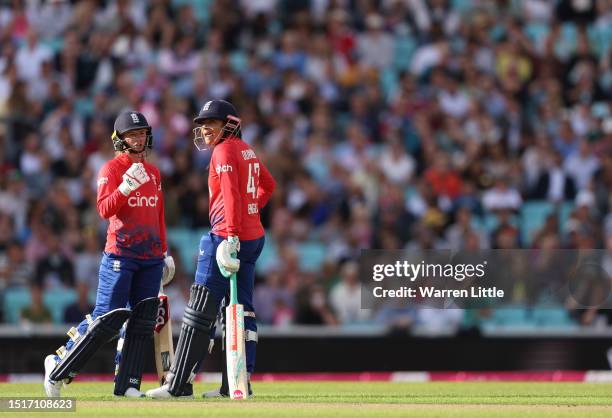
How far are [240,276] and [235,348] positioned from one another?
1.71 ft

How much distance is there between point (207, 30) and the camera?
797 inches

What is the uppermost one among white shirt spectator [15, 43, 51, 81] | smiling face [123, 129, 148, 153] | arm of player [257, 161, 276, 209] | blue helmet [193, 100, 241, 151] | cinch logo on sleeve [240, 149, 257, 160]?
white shirt spectator [15, 43, 51, 81]

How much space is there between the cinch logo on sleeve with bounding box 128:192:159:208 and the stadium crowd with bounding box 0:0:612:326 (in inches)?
214

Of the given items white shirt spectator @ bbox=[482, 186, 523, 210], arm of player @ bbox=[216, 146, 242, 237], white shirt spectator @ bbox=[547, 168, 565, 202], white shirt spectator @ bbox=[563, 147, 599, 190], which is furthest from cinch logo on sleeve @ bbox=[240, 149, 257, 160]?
white shirt spectator @ bbox=[563, 147, 599, 190]

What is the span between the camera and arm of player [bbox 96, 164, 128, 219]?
9961 millimetres

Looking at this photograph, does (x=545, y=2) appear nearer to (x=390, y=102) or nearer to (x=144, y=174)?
(x=390, y=102)

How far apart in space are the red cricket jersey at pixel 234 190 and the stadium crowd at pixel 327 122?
535cm

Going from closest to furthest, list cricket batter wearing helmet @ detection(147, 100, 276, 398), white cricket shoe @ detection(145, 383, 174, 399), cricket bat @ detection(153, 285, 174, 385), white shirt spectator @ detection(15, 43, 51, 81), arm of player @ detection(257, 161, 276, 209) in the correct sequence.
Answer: cricket batter wearing helmet @ detection(147, 100, 276, 398), white cricket shoe @ detection(145, 383, 174, 399), arm of player @ detection(257, 161, 276, 209), cricket bat @ detection(153, 285, 174, 385), white shirt spectator @ detection(15, 43, 51, 81)

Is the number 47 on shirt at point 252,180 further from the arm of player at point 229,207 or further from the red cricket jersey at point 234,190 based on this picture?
the arm of player at point 229,207

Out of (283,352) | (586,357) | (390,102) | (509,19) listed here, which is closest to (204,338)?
(283,352)

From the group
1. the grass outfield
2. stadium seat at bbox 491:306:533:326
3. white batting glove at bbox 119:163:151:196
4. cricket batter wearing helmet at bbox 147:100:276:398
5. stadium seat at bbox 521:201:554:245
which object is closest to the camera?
the grass outfield

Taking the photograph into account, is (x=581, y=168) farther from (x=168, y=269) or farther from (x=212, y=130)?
(x=212, y=130)

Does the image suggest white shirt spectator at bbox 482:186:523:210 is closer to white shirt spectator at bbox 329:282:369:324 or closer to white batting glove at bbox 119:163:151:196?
white shirt spectator at bbox 329:282:369:324

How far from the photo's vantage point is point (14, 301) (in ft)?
53.0
